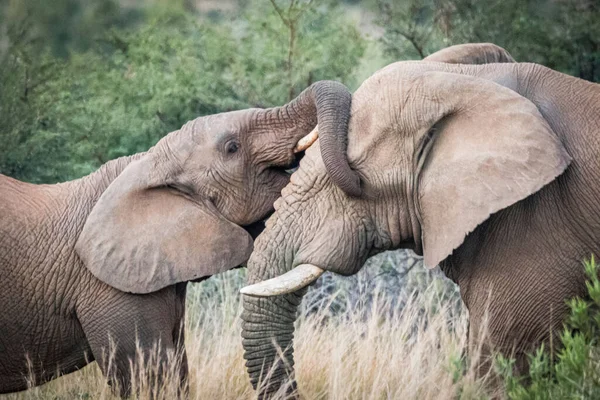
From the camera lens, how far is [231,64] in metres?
11.5

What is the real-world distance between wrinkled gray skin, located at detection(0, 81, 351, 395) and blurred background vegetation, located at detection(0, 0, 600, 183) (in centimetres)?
430

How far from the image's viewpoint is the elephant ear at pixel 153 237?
655 centimetres

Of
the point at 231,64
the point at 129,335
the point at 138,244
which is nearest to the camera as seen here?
the point at 129,335

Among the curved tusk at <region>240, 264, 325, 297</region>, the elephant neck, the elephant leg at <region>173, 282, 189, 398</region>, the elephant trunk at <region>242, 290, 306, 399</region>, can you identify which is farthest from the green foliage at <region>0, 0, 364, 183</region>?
the curved tusk at <region>240, 264, 325, 297</region>

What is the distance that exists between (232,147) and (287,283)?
120cm

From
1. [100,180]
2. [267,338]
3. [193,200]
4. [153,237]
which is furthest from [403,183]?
[100,180]

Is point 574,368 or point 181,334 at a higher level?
point 574,368

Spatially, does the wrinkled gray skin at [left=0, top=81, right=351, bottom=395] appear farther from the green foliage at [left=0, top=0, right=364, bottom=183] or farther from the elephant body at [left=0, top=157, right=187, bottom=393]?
the green foliage at [left=0, top=0, right=364, bottom=183]

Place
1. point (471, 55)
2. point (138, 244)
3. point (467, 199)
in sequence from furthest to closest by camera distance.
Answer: point (138, 244) < point (471, 55) < point (467, 199)

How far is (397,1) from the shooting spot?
12023 millimetres

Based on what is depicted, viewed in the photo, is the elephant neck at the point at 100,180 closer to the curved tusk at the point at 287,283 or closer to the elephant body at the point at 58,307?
the elephant body at the point at 58,307

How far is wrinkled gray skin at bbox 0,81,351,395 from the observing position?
6.48 metres

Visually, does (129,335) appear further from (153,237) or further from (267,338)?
(267,338)

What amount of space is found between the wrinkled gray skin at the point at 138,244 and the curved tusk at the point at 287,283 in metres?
0.96
